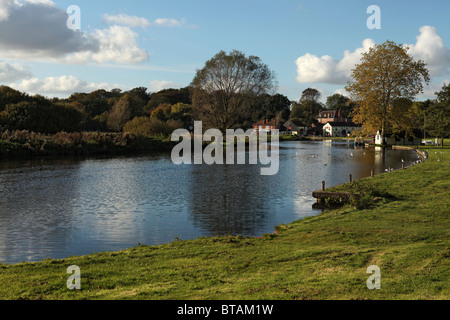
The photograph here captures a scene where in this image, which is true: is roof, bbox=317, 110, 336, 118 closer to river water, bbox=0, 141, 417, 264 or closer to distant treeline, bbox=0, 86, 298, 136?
distant treeline, bbox=0, 86, 298, 136

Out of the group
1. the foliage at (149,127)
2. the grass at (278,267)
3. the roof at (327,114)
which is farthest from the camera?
the roof at (327,114)

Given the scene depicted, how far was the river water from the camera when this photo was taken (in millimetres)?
15867

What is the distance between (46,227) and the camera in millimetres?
17625

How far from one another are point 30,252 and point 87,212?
22.6ft

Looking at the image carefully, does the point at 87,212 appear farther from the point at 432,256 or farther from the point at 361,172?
the point at 361,172

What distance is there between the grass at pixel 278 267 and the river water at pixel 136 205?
9.53 ft

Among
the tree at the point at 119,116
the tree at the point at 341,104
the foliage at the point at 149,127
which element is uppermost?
the tree at the point at 341,104

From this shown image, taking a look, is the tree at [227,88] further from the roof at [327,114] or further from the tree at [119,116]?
the roof at [327,114]

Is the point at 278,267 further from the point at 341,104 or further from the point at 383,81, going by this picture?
the point at 341,104

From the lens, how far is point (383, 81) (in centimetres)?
7112

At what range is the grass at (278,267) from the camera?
816cm

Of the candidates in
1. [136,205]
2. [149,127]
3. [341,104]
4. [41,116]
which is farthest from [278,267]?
[341,104]

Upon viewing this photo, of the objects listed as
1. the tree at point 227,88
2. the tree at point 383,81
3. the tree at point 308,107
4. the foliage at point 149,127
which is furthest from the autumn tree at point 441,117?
the tree at point 308,107

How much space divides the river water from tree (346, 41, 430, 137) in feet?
114
